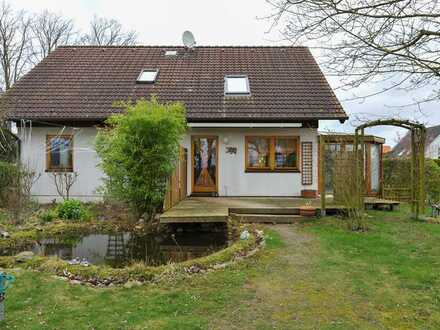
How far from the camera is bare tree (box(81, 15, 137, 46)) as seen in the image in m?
28.5

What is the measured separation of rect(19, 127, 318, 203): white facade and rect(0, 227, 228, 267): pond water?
4194 millimetres

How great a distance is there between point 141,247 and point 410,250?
16.6 ft

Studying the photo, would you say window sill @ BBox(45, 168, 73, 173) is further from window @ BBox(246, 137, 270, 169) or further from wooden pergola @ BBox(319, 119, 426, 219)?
wooden pergola @ BBox(319, 119, 426, 219)

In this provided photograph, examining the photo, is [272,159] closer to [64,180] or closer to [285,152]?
[285,152]

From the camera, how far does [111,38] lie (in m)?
28.7

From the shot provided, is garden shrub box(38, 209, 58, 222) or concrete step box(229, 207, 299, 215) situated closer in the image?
garden shrub box(38, 209, 58, 222)

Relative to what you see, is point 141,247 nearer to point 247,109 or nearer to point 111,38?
point 247,109

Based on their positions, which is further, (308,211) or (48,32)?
(48,32)

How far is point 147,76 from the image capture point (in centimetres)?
1475

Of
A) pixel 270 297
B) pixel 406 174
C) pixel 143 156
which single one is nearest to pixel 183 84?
pixel 143 156

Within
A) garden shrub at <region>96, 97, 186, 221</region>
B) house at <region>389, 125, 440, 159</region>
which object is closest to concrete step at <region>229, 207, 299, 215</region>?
garden shrub at <region>96, 97, 186, 221</region>

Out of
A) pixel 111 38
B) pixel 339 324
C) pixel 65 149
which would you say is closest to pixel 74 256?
pixel 339 324

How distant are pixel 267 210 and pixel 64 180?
22.8ft

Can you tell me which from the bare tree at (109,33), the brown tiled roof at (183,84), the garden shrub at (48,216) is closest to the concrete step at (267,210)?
the brown tiled roof at (183,84)
